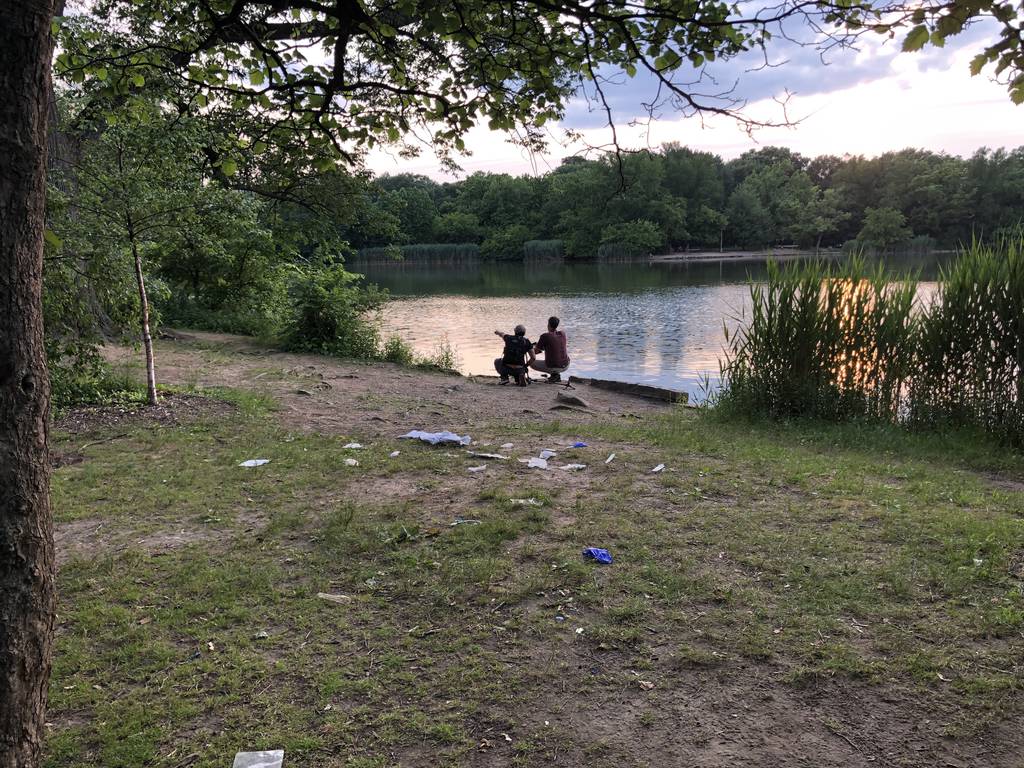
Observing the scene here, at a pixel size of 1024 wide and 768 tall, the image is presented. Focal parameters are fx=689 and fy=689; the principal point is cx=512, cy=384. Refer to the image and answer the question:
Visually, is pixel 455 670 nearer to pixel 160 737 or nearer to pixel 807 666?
pixel 160 737

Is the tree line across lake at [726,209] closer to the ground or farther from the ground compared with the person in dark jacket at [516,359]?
farther from the ground

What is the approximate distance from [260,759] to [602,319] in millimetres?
28386

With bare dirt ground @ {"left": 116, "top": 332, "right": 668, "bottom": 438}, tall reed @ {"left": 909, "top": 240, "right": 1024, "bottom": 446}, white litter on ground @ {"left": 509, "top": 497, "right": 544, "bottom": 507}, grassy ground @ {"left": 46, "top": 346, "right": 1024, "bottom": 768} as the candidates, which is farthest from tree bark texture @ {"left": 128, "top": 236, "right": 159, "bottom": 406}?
tall reed @ {"left": 909, "top": 240, "right": 1024, "bottom": 446}

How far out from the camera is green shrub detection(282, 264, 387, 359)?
1570 cm

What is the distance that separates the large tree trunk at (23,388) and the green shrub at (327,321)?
1362 centimetres

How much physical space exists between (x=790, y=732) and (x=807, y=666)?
490mm

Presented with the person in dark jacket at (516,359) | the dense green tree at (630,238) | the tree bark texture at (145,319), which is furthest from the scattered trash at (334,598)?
the dense green tree at (630,238)

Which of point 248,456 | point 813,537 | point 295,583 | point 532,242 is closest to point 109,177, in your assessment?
point 248,456

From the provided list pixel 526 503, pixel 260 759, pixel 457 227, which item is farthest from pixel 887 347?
pixel 457 227

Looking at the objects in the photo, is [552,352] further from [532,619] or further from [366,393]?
[532,619]

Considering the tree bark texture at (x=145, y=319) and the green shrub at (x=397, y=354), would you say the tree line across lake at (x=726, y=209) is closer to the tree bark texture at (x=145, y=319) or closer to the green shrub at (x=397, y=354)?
the green shrub at (x=397, y=354)

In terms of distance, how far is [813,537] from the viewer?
4812mm

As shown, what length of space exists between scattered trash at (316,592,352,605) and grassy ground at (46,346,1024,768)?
0.05 metres

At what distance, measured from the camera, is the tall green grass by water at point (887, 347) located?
28.7ft
